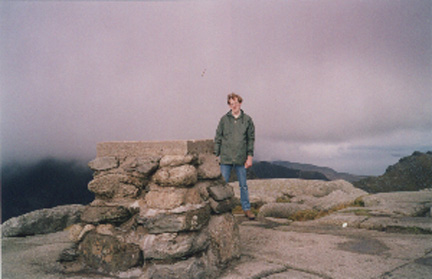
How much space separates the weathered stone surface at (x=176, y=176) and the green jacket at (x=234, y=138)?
6.57 ft

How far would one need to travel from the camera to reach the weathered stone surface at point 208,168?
15.2 ft

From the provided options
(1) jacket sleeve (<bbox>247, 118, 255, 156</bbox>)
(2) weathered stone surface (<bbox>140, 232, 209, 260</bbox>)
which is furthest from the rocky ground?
(1) jacket sleeve (<bbox>247, 118, 255, 156</bbox>)

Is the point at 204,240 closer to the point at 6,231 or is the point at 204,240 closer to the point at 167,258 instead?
the point at 167,258

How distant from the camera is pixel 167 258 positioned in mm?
3943

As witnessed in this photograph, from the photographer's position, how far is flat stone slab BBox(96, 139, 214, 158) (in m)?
4.48

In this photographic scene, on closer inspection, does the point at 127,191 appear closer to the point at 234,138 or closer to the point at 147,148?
the point at 147,148

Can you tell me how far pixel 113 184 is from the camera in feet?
14.6

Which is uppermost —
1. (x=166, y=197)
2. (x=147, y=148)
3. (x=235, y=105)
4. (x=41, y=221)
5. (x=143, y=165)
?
(x=235, y=105)

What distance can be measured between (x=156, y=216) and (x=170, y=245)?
0.38 m

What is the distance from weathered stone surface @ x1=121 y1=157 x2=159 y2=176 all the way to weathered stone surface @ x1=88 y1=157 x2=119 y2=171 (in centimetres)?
14

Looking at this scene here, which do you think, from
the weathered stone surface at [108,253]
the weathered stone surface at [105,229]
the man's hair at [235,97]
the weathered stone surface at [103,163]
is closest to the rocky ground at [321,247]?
the weathered stone surface at [108,253]

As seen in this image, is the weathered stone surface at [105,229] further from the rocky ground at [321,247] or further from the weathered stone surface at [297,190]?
the weathered stone surface at [297,190]

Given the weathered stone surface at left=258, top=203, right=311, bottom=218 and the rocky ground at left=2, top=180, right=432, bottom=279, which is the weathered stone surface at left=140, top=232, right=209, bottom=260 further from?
the weathered stone surface at left=258, top=203, right=311, bottom=218

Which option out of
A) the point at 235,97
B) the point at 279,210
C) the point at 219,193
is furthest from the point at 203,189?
the point at 279,210
